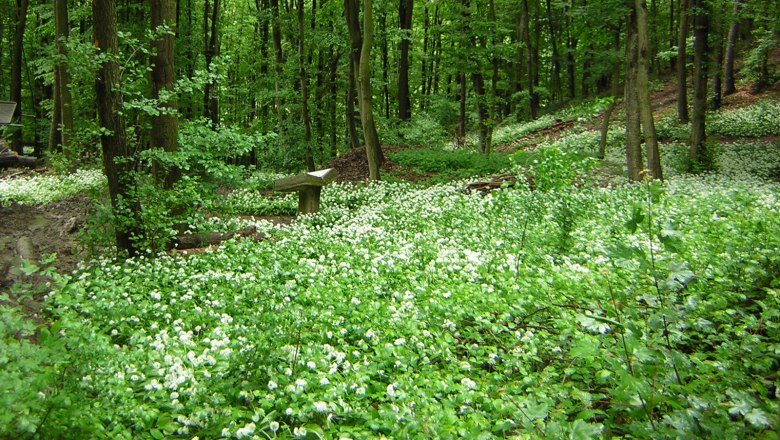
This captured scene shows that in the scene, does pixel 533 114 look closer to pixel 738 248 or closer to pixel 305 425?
pixel 738 248

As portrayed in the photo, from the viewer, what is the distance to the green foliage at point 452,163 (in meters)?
16.4

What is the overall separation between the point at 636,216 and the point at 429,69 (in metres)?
37.3

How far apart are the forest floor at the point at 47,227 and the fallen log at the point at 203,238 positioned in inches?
61.8

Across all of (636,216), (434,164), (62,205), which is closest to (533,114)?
(434,164)

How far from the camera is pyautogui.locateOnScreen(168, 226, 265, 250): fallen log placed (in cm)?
941

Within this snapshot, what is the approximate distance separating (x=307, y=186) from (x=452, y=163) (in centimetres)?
706

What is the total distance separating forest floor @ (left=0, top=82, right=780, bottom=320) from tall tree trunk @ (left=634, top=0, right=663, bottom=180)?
2085 mm

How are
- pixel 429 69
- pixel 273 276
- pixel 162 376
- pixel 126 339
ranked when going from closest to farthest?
pixel 162 376 < pixel 126 339 < pixel 273 276 < pixel 429 69

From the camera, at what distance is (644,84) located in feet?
41.0

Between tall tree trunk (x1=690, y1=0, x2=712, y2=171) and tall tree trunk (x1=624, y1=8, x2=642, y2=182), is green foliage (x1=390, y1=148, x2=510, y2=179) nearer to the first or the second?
tall tree trunk (x1=624, y1=8, x2=642, y2=182)

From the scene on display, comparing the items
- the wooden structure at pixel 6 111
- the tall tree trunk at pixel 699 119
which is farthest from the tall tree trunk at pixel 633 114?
the wooden structure at pixel 6 111

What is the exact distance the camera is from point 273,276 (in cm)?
667

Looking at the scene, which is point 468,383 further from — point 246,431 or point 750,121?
point 750,121

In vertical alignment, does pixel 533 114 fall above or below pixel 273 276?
above
